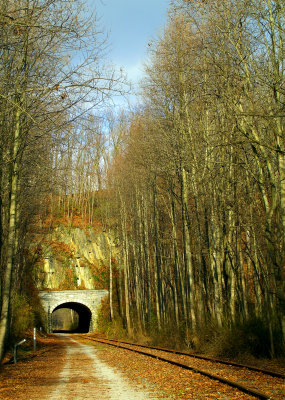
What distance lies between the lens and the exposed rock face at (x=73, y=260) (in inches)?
1500

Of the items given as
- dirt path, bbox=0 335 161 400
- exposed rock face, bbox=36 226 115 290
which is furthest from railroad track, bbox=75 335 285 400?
exposed rock face, bbox=36 226 115 290

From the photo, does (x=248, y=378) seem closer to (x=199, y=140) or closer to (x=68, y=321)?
(x=199, y=140)

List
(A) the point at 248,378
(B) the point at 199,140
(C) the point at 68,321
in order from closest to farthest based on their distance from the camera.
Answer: (A) the point at 248,378 < (B) the point at 199,140 < (C) the point at 68,321

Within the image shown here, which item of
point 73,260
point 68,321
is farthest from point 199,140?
point 68,321

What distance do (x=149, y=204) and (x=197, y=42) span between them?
13049mm

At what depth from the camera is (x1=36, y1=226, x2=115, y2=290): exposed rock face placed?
38.1 m

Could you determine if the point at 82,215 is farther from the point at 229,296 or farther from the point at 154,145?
the point at 229,296

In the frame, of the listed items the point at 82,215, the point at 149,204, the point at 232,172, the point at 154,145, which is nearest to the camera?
the point at 232,172

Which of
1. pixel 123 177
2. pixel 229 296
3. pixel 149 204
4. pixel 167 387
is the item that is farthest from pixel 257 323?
pixel 123 177

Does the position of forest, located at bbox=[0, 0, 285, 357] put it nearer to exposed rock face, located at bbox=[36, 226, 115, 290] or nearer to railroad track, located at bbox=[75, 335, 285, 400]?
railroad track, located at bbox=[75, 335, 285, 400]

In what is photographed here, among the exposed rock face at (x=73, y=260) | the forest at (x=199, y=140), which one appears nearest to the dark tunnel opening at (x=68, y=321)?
the exposed rock face at (x=73, y=260)

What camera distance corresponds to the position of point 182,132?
583 inches

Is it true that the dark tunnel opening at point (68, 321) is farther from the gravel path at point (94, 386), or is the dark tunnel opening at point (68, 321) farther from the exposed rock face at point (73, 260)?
the gravel path at point (94, 386)

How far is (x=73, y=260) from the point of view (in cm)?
4031
